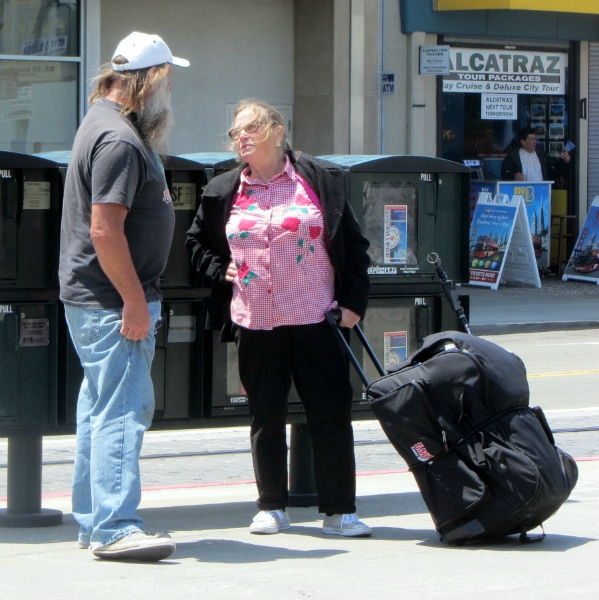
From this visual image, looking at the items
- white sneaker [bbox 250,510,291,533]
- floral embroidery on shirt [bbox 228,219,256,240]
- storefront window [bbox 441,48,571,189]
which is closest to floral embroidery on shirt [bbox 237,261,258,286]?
floral embroidery on shirt [bbox 228,219,256,240]

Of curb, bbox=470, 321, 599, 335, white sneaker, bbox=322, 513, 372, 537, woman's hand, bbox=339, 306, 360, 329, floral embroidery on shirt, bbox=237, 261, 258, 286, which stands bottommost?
white sneaker, bbox=322, 513, 372, 537

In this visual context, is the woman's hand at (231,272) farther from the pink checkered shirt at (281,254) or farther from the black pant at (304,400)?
the black pant at (304,400)

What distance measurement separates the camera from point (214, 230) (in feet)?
17.9

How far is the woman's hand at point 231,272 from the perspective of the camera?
5393 mm

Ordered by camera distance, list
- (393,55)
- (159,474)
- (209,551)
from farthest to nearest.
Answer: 1. (393,55)
2. (159,474)
3. (209,551)

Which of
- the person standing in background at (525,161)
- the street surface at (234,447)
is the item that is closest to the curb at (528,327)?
the street surface at (234,447)

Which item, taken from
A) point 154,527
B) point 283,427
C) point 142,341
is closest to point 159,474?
point 154,527

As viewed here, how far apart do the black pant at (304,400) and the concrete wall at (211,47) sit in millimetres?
12427

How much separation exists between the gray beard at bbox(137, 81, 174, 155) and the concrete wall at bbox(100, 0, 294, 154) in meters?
12.6

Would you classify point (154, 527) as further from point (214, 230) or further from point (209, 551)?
point (214, 230)

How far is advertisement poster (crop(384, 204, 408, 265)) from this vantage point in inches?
246

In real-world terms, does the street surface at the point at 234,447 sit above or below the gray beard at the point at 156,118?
below

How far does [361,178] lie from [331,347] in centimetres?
107

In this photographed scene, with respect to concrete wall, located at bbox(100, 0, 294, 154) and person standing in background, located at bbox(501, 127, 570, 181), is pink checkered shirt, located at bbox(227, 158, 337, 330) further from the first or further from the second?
person standing in background, located at bbox(501, 127, 570, 181)
